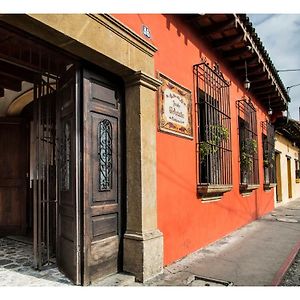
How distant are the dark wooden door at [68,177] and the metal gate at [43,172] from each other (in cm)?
23

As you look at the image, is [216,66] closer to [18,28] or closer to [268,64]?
[268,64]

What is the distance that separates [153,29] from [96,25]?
130 centimetres

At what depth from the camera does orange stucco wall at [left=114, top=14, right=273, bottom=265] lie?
170 inches

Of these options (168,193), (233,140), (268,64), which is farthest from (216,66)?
(168,193)

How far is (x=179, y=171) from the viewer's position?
4797mm

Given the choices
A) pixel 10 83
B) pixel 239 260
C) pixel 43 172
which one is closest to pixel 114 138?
pixel 43 172

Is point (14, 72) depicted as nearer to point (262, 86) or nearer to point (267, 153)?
point (262, 86)

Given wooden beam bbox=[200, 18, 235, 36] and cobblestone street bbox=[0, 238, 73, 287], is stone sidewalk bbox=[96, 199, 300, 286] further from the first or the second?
wooden beam bbox=[200, 18, 235, 36]

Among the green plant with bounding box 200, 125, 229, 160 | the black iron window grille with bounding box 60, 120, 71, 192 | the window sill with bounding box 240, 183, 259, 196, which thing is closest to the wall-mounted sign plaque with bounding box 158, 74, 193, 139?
the green plant with bounding box 200, 125, 229, 160

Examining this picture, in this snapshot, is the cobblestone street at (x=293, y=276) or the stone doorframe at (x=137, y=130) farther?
the cobblestone street at (x=293, y=276)

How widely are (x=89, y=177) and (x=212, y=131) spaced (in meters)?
2.95

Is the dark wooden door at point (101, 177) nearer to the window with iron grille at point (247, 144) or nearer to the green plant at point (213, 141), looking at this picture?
the green plant at point (213, 141)

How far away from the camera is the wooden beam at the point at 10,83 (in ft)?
16.1


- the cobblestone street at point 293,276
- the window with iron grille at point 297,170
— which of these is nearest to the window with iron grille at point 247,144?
the cobblestone street at point 293,276
